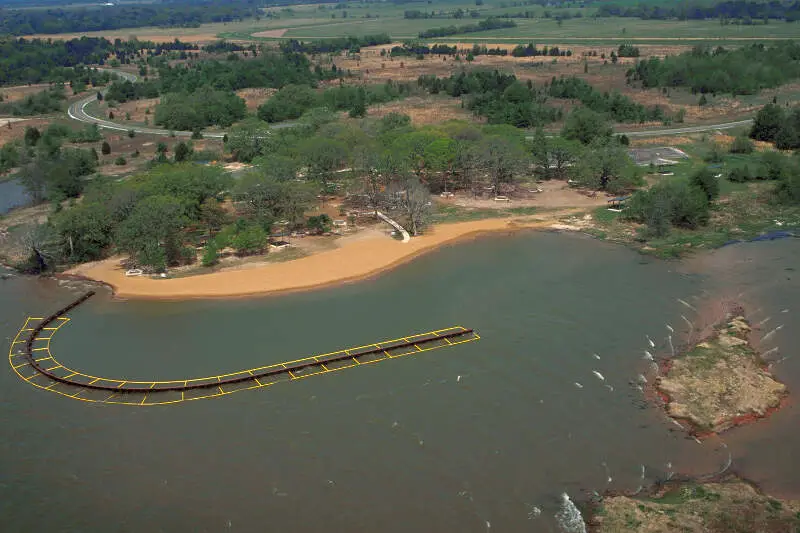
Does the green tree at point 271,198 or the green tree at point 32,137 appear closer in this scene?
the green tree at point 271,198

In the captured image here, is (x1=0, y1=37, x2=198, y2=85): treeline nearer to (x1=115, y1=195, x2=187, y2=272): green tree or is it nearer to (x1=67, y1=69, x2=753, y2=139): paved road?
(x1=67, y1=69, x2=753, y2=139): paved road

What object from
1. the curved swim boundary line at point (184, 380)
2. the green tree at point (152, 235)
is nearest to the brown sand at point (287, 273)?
the green tree at point (152, 235)

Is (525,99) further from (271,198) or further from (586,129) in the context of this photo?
(271,198)

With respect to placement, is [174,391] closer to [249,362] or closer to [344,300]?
[249,362]

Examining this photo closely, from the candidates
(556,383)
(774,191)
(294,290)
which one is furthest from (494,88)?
(556,383)

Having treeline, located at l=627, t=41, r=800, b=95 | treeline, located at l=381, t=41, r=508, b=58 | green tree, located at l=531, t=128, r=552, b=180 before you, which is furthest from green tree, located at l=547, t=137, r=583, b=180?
treeline, located at l=381, t=41, r=508, b=58

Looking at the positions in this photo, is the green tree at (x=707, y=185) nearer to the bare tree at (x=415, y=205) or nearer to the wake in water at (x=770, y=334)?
the wake in water at (x=770, y=334)
